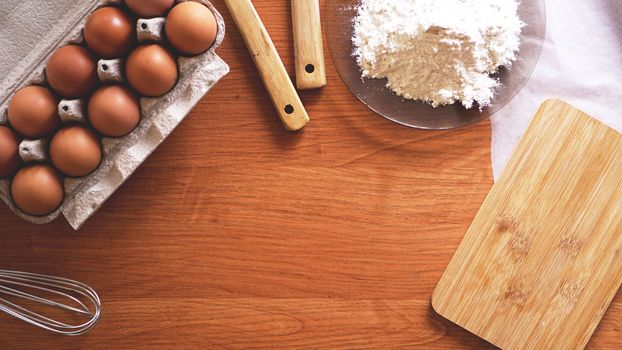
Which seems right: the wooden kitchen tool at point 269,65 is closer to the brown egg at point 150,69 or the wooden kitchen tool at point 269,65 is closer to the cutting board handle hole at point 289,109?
the cutting board handle hole at point 289,109

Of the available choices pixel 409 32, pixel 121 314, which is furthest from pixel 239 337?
pixel 409 32

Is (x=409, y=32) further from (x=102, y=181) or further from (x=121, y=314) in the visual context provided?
(x=121, y=314)

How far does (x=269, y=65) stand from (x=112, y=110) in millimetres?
237

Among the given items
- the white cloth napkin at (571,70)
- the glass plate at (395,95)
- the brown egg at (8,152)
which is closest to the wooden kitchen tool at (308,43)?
the glass plate at (395,95)

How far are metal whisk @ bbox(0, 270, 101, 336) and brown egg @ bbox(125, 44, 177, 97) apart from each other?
0.35 meters

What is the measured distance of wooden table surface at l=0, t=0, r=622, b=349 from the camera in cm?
92

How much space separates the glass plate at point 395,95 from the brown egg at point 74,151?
1.14ft

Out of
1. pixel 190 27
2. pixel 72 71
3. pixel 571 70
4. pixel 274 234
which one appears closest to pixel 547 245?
pixel 571 70

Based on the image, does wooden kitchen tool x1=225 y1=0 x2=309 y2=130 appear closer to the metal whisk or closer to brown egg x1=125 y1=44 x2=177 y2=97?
brown egg x1=125 y1=44 x2=177 y2=97

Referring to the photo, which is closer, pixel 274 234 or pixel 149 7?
pixel 149 7

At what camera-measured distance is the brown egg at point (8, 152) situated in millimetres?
784

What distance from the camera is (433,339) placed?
0.93m

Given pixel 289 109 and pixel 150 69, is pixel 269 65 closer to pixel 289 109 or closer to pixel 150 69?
pixel 289 109

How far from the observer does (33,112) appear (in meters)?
0.77
